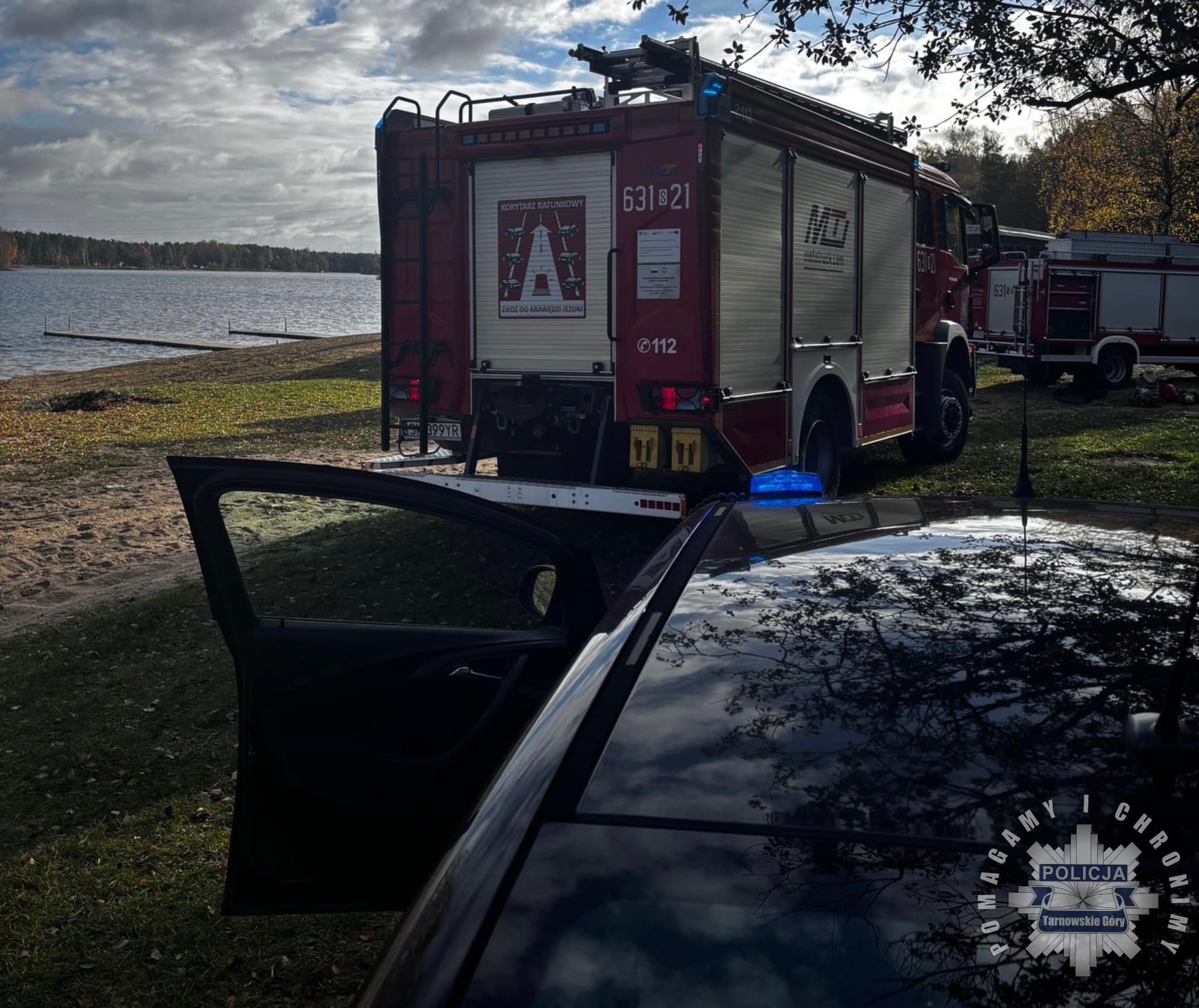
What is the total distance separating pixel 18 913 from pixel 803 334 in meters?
7.10

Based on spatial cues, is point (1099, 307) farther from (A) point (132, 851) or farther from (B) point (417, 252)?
(A) point (132, 851)

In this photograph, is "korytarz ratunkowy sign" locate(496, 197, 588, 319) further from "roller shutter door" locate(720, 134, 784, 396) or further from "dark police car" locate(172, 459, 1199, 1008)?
"dark police car" locate(172, 459, 1199, 1008)

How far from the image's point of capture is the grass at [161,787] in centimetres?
366

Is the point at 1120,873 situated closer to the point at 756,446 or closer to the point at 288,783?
the point at 288,783

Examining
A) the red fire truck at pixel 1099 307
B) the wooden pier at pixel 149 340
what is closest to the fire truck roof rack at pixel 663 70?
the red fire truck at pixel 1099 307

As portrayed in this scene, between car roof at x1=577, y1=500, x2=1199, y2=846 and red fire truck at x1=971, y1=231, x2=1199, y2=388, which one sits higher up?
red fire truck at x1=971, y1=231, x2=1199, y2=388

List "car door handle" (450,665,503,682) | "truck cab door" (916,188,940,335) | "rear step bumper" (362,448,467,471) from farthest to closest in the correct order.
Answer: "truck cab door" (916,188,940,335), "rear step bumper" (362,448,467,471), "car door handle" (450,665,503,682)

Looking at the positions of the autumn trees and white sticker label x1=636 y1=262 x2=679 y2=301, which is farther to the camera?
the autumn trees

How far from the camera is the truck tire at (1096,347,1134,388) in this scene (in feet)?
76.6

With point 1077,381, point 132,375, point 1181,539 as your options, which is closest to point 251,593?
point 1181,539

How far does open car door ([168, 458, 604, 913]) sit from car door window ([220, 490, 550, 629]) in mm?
3094

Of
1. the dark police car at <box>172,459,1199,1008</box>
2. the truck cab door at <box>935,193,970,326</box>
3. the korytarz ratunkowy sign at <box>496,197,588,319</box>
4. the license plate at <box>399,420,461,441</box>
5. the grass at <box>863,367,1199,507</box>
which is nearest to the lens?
the dark police car at <box>172,459,1199,1008</box>

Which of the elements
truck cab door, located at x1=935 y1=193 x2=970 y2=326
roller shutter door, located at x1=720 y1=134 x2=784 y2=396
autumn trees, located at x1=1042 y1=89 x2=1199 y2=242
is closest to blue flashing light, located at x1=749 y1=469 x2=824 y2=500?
roller shutter door, located at x1=720 y1=134 x2=784 y2=396

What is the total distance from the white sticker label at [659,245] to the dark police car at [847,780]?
5.37m
